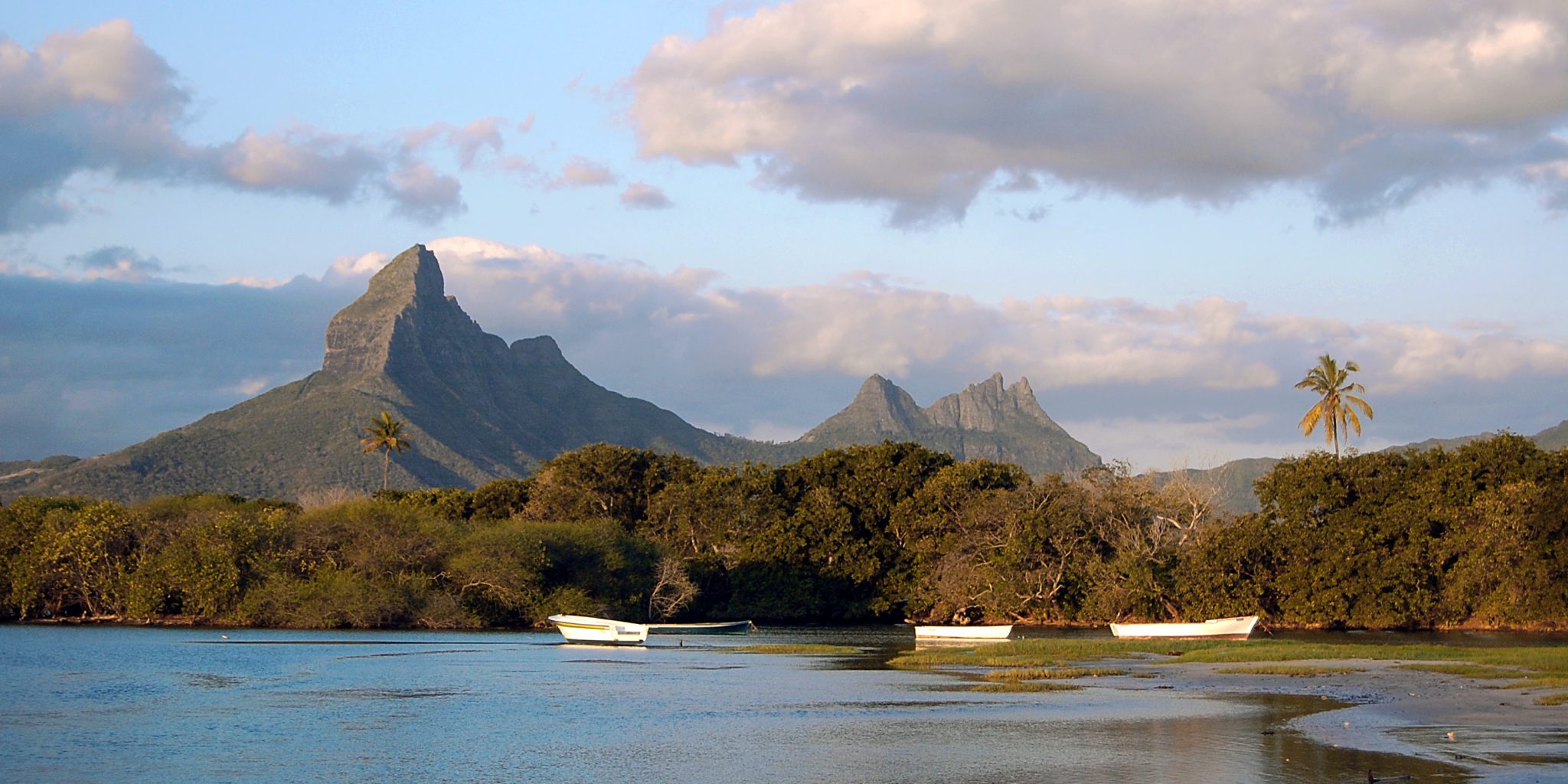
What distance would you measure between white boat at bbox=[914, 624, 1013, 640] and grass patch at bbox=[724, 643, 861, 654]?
783 cm

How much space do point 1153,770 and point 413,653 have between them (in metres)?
41.0

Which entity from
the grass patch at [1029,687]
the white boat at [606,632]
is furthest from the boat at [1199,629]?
the grass patch at [1029,687]

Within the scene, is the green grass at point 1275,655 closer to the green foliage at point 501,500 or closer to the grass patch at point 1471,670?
the grass patch at point 1471,670

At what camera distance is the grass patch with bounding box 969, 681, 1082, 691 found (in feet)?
137

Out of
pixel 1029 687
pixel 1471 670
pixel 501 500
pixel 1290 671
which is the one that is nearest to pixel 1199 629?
pixel 1290 671

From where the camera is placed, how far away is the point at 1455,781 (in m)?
22.3

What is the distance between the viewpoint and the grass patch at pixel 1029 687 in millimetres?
41812

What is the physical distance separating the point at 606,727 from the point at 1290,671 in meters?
23.8

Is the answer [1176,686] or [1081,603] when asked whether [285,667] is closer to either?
[1176,686]

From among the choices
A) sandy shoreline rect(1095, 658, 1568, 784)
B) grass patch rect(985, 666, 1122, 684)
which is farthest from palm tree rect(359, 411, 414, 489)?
sandy shoreline rect(1095, 658, 1568, 784)

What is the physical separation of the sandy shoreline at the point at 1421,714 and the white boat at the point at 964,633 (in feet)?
74.3

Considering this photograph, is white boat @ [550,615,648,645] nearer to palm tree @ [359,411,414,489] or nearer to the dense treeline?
the dense treeline

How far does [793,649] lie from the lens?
64.1 m

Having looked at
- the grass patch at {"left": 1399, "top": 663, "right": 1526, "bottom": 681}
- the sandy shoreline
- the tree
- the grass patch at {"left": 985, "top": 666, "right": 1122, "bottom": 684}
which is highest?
the tree
